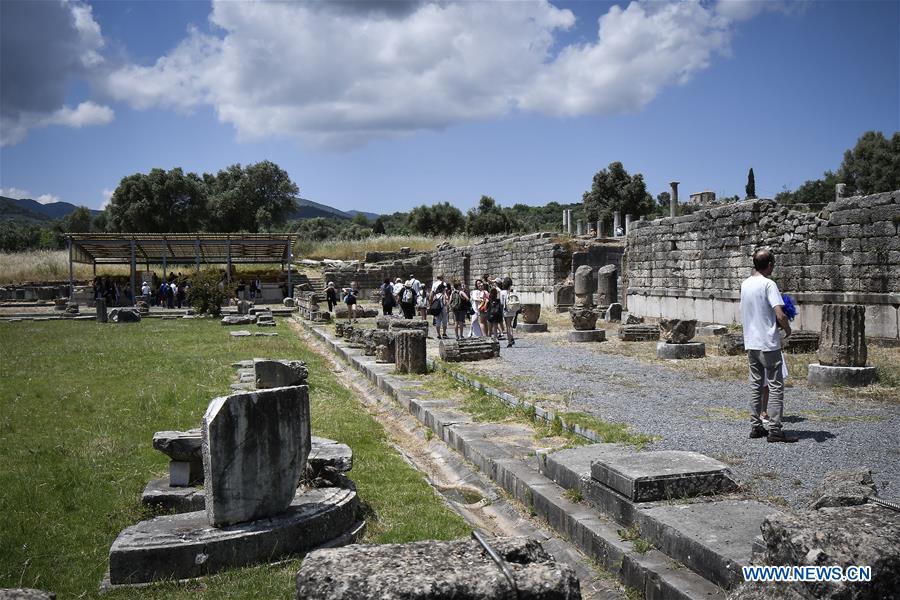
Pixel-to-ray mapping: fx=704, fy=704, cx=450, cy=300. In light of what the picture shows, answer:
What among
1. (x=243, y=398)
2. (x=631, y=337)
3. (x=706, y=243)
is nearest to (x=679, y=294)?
(x=706, y=243)

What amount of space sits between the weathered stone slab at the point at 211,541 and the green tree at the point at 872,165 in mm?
58680

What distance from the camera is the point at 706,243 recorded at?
63.8 feet

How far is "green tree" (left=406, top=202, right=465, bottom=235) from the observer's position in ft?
239

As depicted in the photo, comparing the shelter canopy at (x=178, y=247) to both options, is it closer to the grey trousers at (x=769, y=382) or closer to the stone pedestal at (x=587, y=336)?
the stone pedestal at (x=587, y=336)

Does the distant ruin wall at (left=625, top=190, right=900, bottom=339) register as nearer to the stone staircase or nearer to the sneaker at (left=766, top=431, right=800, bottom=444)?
the sneaker at (left=766, top=431, right=800, bottom=444)

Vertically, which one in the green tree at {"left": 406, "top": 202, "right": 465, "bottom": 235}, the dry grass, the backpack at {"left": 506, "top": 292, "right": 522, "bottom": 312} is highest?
the green tree at {"left": 406, "top": 202, "right": 465, "bottom": 235}

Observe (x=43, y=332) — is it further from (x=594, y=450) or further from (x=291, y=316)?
(x=594, y=450)

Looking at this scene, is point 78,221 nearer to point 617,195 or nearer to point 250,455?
point 617,195

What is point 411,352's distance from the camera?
41.1 feet

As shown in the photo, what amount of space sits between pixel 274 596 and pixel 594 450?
3052mm

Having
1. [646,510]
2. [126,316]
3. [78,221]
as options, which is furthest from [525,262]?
[78,221]

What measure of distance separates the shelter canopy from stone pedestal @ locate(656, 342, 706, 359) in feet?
83.2

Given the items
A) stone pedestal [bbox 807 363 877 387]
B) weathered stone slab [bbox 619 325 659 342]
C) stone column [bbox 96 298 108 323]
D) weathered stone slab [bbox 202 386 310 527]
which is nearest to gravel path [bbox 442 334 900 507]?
stone pedestal [bbox 807 363 877 387]

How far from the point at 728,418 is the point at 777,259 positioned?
10.1m
